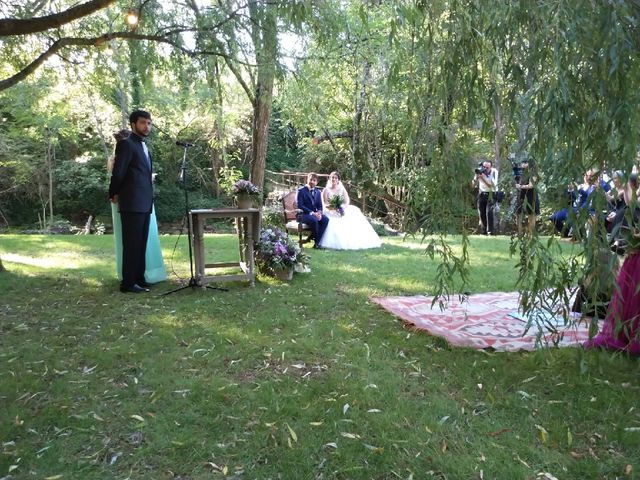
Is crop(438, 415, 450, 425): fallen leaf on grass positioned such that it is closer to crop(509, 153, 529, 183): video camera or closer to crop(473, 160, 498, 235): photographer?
crop(509, 153, 529, 183): video camera

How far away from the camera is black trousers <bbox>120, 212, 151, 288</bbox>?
13.7ft

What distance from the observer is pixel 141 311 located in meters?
3.68

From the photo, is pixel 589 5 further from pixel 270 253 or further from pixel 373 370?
pixel 270 253

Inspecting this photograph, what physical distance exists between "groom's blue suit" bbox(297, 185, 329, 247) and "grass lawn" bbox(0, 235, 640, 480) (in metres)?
3.22

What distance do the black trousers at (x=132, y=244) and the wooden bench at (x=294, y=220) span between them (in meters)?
2.88

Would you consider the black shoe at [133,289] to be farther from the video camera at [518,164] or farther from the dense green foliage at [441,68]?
the video camera at [518,164]

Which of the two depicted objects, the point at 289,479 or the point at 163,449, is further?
the point at 163,449

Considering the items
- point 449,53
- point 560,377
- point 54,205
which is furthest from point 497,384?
point 54,205

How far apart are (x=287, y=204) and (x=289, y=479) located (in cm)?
622

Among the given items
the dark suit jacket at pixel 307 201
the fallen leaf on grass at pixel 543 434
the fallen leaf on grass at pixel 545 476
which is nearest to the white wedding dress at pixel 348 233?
the dark suit jacket at pixel 307 201

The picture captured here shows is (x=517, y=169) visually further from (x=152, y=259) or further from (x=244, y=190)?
(x=152, y=259)

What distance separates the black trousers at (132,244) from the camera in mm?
4188

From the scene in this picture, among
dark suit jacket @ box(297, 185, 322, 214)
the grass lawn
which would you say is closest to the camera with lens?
the grass lawn

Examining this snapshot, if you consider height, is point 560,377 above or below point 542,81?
below
